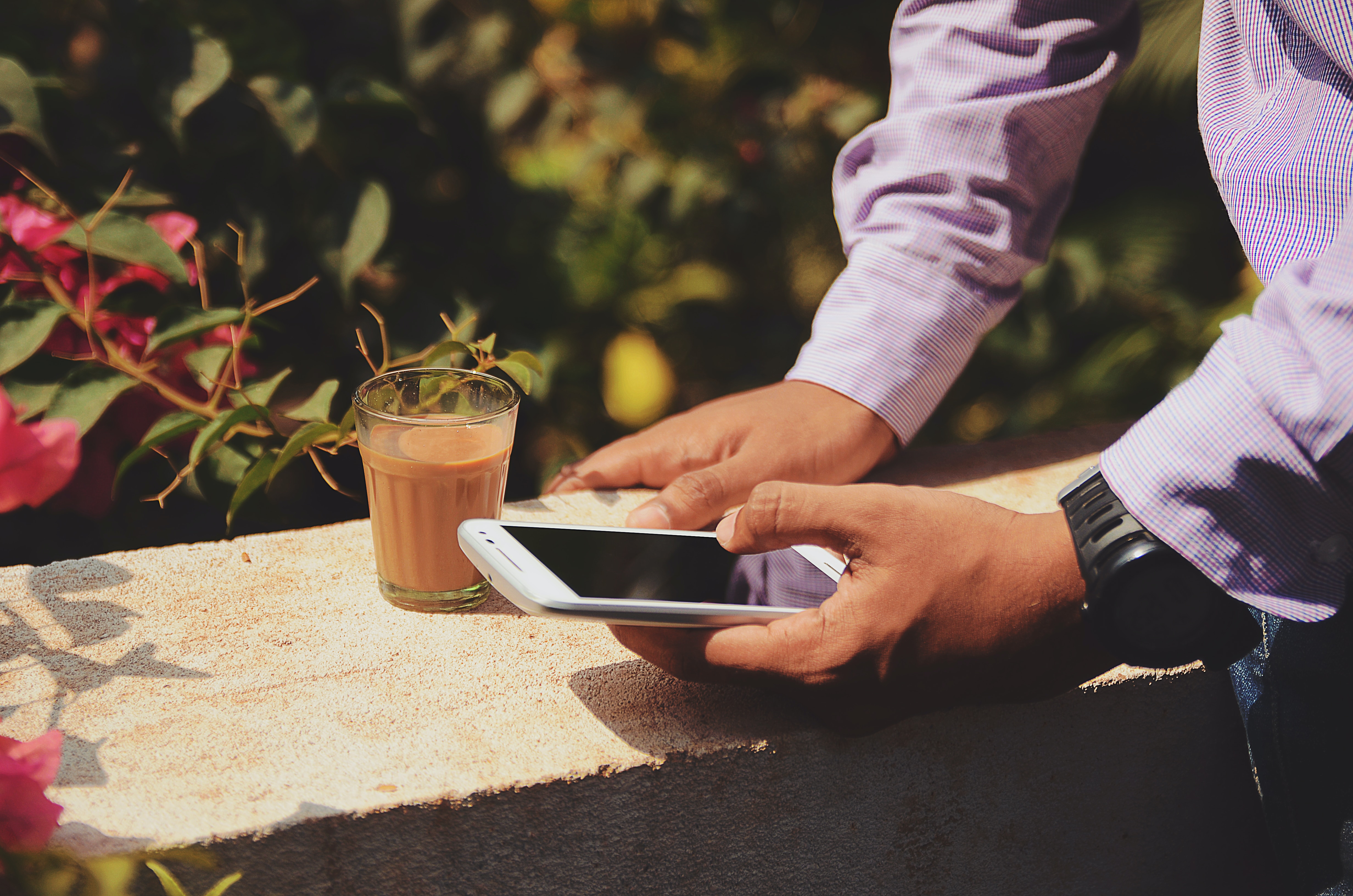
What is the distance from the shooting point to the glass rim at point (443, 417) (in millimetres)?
900

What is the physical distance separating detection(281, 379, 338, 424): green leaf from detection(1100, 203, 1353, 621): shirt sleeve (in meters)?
0.83

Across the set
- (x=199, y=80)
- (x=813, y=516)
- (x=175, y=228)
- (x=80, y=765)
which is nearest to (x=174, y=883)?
(x=80, y=765)

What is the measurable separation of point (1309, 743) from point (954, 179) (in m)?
0.76

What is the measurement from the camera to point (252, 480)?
1.06 m

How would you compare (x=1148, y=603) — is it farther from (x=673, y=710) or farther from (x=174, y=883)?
(x=174, y=883)

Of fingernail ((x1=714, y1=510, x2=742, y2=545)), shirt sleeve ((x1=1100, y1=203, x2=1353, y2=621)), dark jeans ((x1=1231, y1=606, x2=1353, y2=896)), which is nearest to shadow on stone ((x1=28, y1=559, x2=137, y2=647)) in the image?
fingernail ((x1=714, y1=510, x2=742, y2=545))

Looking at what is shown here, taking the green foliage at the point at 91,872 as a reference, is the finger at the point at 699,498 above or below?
below

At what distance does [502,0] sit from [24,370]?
99 centimetres

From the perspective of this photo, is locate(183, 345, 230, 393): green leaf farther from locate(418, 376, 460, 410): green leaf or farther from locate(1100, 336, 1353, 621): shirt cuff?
locate(1100, 336, 1353, 621): shirt cuff

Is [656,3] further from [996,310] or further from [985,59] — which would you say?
[996,310]

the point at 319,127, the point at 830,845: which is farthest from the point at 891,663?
the point at 319,127

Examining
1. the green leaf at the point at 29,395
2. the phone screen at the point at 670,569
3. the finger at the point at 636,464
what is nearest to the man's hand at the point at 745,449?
the finger at the point at 636,464

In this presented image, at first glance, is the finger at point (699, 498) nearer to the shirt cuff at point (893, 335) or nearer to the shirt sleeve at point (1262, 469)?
the shirt cuff at point (893, 335)

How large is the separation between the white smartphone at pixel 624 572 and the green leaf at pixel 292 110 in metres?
0.66
